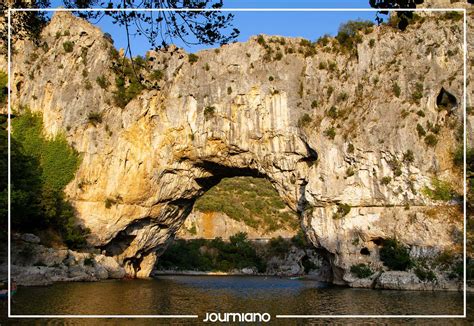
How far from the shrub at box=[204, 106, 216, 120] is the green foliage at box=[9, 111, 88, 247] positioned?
32.3ft

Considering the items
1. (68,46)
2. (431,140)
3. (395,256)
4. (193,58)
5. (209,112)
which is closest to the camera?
(395,256)

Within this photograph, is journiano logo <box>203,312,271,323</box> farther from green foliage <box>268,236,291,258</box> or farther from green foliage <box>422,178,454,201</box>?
green foliage <box>268,236,291,258</box>

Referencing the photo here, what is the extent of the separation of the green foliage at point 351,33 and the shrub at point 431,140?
26.5 feet

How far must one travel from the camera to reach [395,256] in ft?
97.8

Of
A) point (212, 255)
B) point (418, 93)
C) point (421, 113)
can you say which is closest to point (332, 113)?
point (418, 93)

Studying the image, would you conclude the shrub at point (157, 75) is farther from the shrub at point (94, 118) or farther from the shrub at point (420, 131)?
the shrub at point (420, 131)

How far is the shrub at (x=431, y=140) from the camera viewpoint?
31.1 m

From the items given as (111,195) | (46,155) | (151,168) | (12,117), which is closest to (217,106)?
(151,168)

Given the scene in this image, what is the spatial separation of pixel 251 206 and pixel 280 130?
35.3 metres

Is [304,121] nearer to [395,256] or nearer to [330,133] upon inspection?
[330,133]

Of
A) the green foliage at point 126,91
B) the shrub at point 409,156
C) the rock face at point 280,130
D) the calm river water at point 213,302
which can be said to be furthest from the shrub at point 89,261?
the shrub at point 409,156

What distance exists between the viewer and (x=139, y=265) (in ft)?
145

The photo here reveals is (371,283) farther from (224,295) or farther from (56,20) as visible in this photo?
(56,20)

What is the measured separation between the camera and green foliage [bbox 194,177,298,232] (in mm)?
66812
